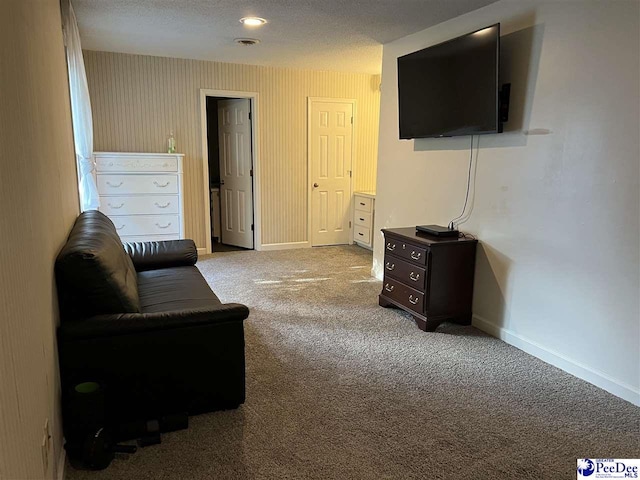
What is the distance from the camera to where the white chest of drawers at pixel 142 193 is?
16.3 ft

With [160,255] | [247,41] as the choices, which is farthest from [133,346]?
[247,41]

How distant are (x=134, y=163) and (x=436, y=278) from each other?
3450mm

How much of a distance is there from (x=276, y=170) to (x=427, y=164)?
97.6 inches

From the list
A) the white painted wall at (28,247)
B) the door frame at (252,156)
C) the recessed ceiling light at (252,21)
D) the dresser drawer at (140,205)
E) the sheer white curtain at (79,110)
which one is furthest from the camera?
the door frame at (252,156)

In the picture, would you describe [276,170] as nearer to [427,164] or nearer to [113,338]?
[427,164]

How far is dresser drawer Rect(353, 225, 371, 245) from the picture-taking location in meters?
6.11

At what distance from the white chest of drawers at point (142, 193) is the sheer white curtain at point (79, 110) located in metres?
0.99

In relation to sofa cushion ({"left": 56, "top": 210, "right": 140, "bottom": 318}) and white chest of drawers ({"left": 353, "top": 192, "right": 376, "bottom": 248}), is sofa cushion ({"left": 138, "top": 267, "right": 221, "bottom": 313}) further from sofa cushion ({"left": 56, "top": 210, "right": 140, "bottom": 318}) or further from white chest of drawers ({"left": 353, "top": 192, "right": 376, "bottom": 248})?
white chest of drawers ({"left": 353, "top": 192, "right": 376, "bottom": 248})

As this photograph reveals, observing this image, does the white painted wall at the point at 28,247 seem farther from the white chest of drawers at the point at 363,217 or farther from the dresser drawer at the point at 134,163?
the white chest of drawers at the point at 363,217

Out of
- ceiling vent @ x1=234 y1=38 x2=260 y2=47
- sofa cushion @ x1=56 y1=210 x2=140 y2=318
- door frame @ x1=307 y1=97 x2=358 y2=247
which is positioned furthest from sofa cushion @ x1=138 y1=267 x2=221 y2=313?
door frame @ x1=307 y1=97 x2=358 y2=247

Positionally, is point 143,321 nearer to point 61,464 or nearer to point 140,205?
point 61,464

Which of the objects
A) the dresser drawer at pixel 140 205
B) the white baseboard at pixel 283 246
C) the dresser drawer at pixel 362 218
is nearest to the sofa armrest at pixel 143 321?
the dresser drawer at pixel 140 205

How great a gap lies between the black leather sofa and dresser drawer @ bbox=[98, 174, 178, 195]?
2864 mm

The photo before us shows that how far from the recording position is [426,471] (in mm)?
1910
